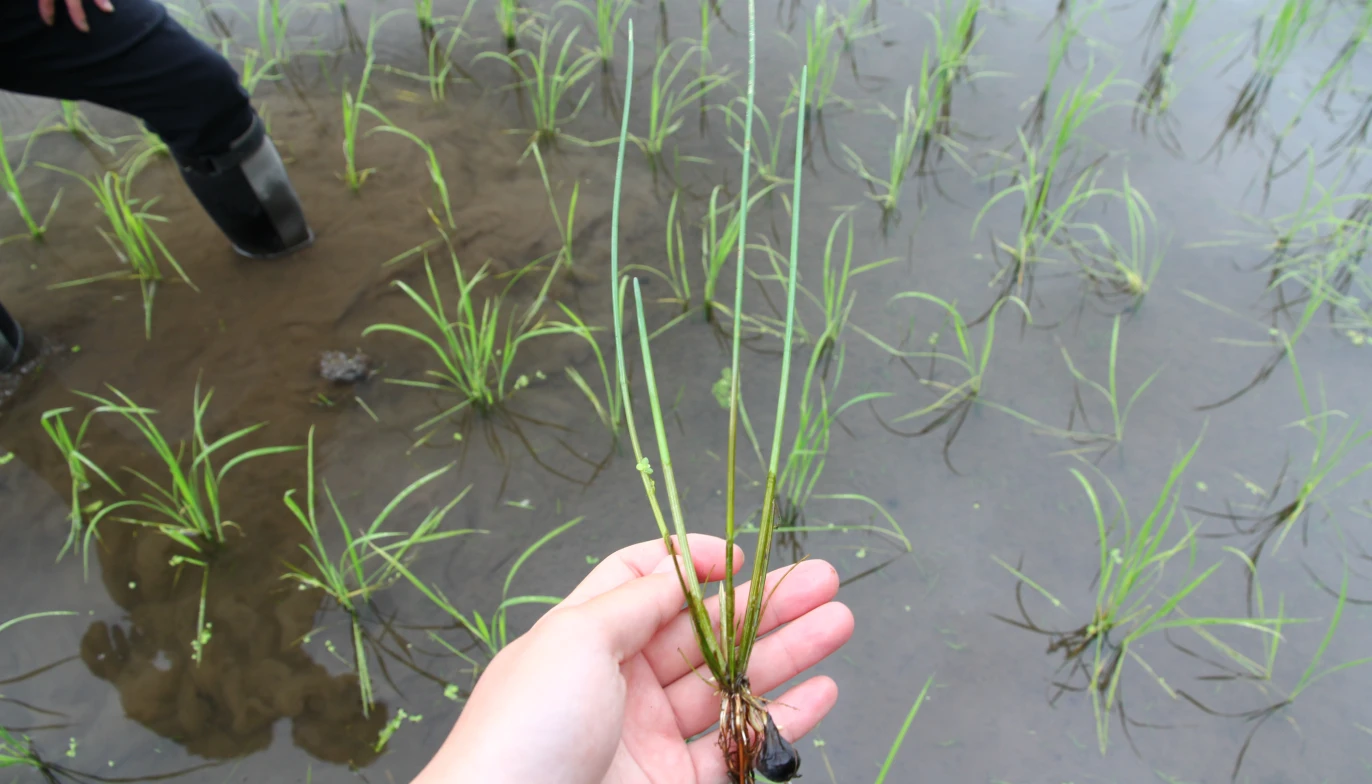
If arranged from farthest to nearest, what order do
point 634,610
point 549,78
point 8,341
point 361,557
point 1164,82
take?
point 549,78 < point 1164,82 < point 8,341 < point 361,557 < point 634,610

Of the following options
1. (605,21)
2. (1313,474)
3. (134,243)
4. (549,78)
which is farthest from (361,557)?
(1313,474)

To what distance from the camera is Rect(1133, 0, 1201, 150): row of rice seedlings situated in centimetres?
261

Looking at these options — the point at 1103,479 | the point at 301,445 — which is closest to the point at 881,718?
the point at 1103,479

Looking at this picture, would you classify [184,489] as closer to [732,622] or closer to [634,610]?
[634,610]

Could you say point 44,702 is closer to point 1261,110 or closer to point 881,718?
point 881,718

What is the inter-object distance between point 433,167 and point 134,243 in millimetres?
811

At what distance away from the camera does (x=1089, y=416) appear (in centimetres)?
192

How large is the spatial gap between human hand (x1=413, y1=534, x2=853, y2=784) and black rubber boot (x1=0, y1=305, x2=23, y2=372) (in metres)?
1.67

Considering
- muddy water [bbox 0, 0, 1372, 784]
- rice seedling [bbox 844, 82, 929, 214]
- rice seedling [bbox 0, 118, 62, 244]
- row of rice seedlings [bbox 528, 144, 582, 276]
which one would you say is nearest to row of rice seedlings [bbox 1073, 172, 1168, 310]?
muddy water [bbox 0, 0, 1372, 784]

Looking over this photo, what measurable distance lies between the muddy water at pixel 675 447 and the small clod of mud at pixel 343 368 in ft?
0.15

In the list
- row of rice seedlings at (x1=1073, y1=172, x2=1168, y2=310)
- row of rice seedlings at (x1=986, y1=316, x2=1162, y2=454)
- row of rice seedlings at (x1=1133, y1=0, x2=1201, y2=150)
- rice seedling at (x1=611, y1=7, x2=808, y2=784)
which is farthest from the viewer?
A: row of rice seedlings at (x1=1133, y1=0, x2=1201, y2=150)

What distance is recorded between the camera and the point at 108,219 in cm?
235

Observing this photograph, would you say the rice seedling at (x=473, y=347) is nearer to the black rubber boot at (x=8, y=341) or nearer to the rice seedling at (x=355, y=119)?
the rice seedling at (x=355, y=119)

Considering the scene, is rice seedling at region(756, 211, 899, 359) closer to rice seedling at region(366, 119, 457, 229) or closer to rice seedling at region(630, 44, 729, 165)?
rice seedling at region(630, 44, 729, 165)
